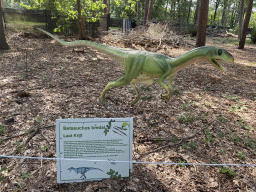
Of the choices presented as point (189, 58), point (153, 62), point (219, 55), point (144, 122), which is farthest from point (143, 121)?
point (219, 55)

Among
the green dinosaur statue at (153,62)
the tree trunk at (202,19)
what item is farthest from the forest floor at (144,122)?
the tree trunk at (202,19)

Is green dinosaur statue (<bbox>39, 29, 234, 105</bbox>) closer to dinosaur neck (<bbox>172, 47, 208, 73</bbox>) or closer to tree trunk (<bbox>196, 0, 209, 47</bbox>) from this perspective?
dinosaur neck (<bbox>172, 47, 208, 73</bbox>)

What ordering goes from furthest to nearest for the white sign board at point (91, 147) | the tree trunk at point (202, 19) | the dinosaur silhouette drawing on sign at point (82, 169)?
the tree trunk at point (202, 19) < the dinosaur silhouette drawing on sign at point (82, 169) < the white sign board at point (91, 147)

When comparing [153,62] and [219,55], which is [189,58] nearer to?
[219,55]

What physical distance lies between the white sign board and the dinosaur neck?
995 millimetres

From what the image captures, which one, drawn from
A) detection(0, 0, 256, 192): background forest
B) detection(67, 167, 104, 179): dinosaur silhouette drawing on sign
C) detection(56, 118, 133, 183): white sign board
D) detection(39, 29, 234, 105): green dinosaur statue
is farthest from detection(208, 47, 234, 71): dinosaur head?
detection(67, 167, 104, 179): dinosaur silhouette drawing on sign

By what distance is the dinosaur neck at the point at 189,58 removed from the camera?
88.9 inches

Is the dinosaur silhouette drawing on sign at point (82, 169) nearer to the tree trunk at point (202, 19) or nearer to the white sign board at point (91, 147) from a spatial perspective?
the white sign board at point (91, 147)

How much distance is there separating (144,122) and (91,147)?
179 cm

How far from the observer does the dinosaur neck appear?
7.41 feet

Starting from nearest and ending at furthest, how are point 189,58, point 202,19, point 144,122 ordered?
point 189,58, point 144,122, point 202,19

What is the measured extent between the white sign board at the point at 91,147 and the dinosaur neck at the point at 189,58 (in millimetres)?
995

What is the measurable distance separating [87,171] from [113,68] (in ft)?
17.2

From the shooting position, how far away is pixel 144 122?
3.69m
